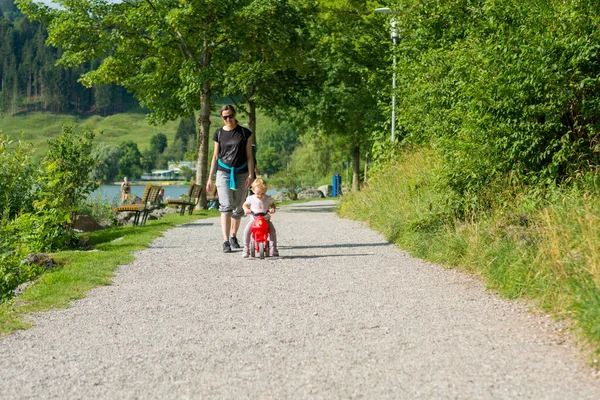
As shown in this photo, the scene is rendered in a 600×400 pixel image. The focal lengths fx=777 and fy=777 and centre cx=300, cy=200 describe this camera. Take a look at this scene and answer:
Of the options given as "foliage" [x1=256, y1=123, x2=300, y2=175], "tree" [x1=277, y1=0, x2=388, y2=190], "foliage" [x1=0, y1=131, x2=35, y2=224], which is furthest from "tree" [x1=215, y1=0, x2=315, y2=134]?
"foliage" [x1=256, y1=123, x2=300, y2=175]

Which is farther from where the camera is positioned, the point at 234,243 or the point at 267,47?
the point at 267,47

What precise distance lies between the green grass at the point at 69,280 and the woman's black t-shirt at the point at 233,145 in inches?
77.9

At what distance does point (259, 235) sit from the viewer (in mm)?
10562

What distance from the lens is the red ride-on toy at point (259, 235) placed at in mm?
10539

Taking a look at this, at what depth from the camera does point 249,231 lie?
10617 millimetres

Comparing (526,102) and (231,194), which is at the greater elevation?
(526,102)

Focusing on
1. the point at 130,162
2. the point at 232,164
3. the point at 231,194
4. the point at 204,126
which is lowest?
the point at 130,162

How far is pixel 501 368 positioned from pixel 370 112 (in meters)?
28.4

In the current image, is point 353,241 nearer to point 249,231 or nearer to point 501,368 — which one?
point 249,231

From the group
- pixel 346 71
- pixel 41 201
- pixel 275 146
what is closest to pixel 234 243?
pixel 41 201

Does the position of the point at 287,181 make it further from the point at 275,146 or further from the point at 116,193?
the point at 275,146

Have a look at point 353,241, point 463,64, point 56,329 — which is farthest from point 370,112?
point 56,329

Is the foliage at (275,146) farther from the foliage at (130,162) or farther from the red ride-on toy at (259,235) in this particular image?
the red ride-on toy at (259,235)

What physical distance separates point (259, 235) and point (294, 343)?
5128 millimetres
